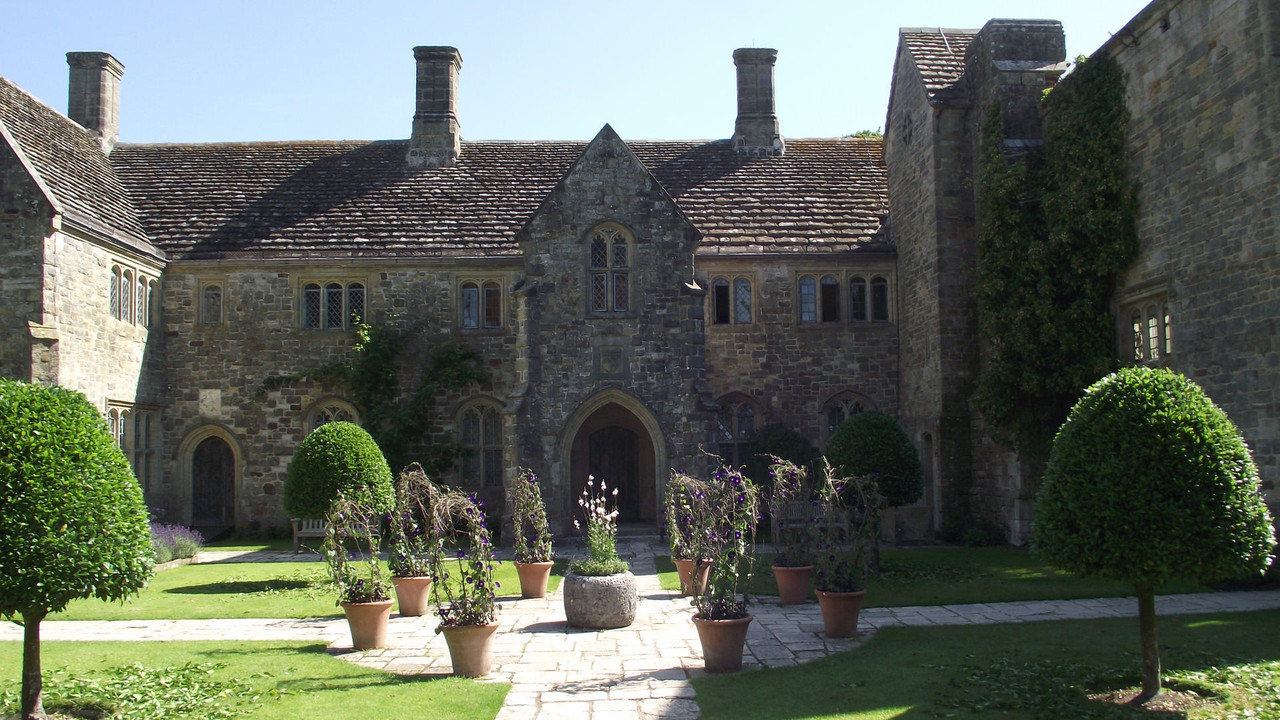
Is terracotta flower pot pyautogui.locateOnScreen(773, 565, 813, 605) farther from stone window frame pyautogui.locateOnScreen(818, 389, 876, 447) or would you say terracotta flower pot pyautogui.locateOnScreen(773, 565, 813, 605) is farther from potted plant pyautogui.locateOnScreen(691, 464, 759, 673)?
stone window frame pyautogui.locateOnScreen(818, 389, 876, 447)

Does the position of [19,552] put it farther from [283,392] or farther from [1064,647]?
[283,392]

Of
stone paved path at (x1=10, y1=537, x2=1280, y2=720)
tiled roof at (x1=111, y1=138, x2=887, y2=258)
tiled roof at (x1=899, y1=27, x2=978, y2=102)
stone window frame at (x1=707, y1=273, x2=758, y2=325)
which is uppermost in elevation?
tiled roof at (x1=899, y1=27, x2=978, y2=102)

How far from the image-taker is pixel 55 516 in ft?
23.1

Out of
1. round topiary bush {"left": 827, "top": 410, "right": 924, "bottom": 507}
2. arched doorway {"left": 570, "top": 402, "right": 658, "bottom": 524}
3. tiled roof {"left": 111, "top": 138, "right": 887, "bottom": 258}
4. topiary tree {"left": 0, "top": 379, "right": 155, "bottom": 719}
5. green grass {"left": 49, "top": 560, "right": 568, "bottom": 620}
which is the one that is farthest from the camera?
arched doorway {"left": 570, "top": 402, "right": 658, "bottom": 524}

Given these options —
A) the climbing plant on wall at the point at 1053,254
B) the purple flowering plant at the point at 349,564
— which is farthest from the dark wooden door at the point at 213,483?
the climbing plant on wall at the point at 1053,254

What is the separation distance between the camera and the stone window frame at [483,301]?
21297 mm

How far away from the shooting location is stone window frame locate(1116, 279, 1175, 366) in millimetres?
14164

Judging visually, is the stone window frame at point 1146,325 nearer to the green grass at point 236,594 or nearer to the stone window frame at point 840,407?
the stone window frame at point 840,407

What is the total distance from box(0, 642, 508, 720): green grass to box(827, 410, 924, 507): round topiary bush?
7.45m

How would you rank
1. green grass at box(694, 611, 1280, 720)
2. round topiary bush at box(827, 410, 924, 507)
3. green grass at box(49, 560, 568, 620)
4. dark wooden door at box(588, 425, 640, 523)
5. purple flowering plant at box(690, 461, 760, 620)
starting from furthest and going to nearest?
dark wooden door at box(588, 425, 640, 523)
round topiary bush at box(827, 410, 924, 507)
green grass at box(49, 560, 568, 620)
purple flowering plant at box(690, 461, 760, 620)
green grass at box(694, 611, 1280, 720)

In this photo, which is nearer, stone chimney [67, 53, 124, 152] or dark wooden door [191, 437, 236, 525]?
dark wooden door [191, 437, 236, 525]

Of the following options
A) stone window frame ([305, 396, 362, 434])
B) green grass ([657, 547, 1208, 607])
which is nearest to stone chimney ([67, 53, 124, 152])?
stone window frame ([305, 396, 362, 434])

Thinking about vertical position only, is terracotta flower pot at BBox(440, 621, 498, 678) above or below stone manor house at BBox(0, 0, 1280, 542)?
below

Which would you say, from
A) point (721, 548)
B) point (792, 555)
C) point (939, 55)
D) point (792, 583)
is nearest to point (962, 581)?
point (792, 555)
